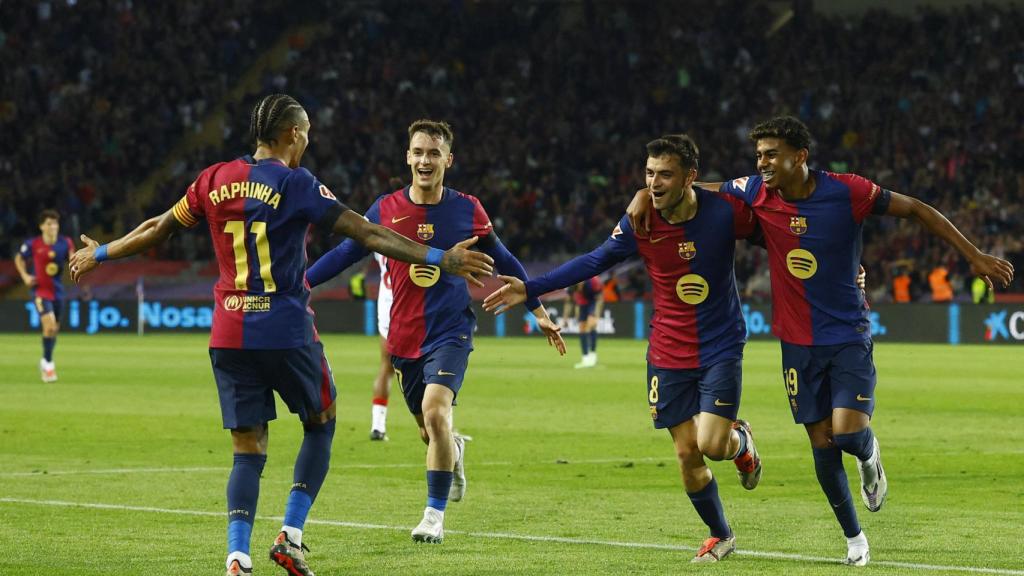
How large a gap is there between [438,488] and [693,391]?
1.57 metres

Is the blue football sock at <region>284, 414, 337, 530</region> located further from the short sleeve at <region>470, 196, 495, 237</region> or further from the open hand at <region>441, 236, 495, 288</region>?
the short sleeve at <region>470, 196, 495, 237</region>

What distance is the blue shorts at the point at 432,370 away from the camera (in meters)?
9.66

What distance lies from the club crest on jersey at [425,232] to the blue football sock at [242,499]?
256cm

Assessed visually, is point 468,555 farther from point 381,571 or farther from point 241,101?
point 241,101

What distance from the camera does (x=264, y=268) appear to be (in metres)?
7.50

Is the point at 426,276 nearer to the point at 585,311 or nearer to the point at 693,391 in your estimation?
the point at 693,391

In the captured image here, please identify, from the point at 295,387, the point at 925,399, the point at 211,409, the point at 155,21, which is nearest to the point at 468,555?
the point at 295,387

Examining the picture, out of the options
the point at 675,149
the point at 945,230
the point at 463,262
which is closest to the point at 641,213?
the point at 675,149

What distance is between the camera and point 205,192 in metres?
7.51

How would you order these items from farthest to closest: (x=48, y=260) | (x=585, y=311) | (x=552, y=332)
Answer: (x=585, y=311) → (x=48, y=260) → (x=552, y=332)

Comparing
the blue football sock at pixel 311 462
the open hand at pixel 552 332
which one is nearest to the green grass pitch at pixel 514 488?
the blue football sock at pixel 311 462

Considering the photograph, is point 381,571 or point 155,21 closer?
point 381,571

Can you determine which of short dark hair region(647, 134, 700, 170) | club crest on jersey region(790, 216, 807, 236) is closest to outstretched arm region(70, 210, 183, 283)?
short dark hair region(647, 134, 700, 170)

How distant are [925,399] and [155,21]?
35035 millimetres
